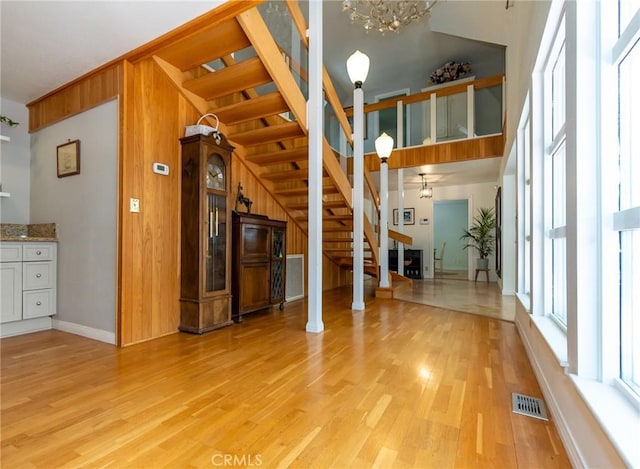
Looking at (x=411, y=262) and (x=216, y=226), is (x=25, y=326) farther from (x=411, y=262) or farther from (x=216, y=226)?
(x=411, y=262)

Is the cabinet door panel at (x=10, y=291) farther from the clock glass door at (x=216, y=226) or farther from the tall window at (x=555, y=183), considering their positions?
the tall window at (x=555, y=183)

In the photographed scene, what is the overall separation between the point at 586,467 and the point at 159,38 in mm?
3462

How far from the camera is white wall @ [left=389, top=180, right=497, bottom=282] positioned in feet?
25.1

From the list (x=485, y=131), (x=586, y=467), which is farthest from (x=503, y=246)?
(x=586, y=467)

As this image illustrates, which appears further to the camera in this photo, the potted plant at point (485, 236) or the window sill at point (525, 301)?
the potted plant at point (485, 236)

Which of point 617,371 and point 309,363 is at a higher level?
point 617,371

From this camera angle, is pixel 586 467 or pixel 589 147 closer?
pixel 586 467

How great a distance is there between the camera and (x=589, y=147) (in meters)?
1.24

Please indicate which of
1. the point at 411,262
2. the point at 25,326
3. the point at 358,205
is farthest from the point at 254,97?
the point at 411,262

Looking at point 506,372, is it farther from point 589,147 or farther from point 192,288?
point 192,288

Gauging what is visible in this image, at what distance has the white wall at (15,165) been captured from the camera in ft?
11.0

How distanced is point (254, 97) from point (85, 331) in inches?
111

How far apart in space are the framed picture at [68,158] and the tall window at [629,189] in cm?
392

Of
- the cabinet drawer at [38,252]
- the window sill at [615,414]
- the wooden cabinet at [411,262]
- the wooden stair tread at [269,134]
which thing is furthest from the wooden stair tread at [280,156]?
the wooden cabinet at [411,262]
